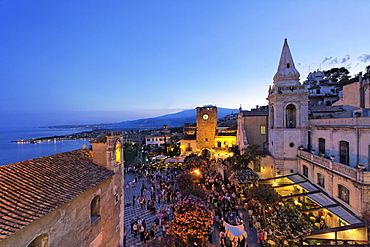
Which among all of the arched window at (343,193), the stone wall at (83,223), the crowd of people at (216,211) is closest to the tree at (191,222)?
the crowd of people at (216,211)

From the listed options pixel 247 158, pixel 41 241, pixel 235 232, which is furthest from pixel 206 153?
pixel 41 241

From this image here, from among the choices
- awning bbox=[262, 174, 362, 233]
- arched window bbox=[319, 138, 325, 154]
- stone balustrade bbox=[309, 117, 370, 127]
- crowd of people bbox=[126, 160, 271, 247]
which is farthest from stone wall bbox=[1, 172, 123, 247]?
arched window bbox=[319, 138, 325, 154]

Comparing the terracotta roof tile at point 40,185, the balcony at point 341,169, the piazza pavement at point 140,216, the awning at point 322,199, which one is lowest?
the piazza pavement at point 140,216

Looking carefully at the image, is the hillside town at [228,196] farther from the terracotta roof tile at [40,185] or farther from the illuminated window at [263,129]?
the illuminated window at [263,129]

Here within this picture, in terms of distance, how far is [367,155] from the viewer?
13.6m

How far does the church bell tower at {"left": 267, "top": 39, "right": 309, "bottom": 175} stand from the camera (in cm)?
2142

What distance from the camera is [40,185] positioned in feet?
28.0

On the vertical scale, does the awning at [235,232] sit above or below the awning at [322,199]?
below

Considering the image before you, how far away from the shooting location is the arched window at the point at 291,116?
22830mm

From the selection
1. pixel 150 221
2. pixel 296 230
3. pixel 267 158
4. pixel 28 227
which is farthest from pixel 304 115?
pixel 28 227

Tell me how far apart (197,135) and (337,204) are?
100 ft

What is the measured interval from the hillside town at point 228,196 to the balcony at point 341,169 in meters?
0.07

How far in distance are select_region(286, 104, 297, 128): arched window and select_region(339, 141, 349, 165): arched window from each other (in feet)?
20.7

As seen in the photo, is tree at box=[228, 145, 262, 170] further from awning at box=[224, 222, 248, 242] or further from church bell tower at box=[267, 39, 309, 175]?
awning at box=[224, 222, 248, 242]
